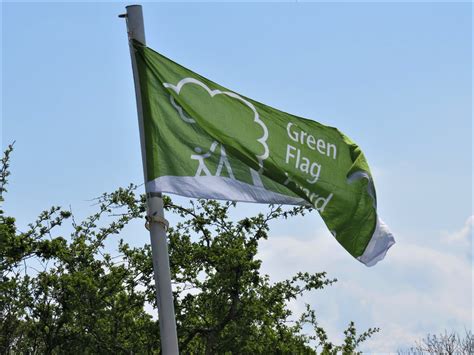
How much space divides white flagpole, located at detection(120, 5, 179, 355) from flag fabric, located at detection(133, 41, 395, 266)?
0.19 ft

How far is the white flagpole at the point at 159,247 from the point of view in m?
7.29

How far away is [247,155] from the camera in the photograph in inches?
330

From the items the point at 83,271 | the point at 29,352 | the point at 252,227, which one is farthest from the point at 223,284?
the point at 29,352

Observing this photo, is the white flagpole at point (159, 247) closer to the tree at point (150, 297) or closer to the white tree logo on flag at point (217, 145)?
the white tree logo on flag at point (217, 145)

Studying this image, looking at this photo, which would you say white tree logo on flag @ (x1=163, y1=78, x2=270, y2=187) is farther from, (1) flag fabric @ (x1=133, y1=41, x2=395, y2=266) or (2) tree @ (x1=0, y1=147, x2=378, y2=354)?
(2) tree @ (x1=0, y1=147, x2=378, y2=354)

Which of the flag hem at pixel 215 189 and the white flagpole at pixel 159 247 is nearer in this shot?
the white flagpole at pixel 159 247

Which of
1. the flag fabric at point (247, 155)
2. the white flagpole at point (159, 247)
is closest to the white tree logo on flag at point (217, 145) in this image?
the flag fabric at point (247, 155)

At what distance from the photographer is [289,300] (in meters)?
22.4

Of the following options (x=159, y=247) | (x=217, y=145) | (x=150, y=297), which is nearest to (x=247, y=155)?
(x=217, y=145)

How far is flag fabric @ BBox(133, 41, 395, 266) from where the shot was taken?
25.7 feet

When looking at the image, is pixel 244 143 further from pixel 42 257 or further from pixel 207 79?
pixel 42 257

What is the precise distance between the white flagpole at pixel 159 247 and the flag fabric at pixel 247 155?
0.19 feet

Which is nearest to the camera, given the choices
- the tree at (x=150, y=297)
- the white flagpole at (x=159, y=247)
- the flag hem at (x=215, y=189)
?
the white flagpole at (x=159, y=247)

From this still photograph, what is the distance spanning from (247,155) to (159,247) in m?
1.39
